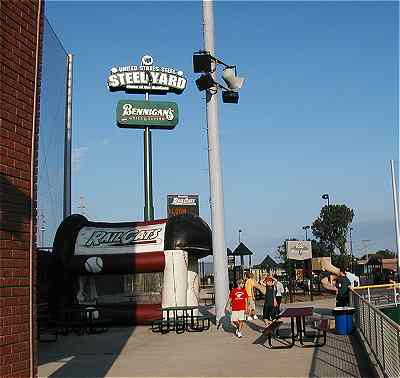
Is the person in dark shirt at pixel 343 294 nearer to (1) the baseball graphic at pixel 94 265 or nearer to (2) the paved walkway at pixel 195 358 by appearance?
(2) the paved walkway at pixel 195 358

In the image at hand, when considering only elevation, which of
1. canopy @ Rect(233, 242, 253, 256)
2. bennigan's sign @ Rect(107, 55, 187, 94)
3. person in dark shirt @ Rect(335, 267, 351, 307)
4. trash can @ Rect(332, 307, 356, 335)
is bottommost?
trash can @ Rect(332, 307, 356, 335)

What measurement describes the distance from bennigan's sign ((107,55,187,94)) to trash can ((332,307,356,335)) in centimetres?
2483

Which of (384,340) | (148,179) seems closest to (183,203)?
(148,179)

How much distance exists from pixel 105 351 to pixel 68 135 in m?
18.3

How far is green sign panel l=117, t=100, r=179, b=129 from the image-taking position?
35.5 metres

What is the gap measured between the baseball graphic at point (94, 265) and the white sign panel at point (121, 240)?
36 centimetres

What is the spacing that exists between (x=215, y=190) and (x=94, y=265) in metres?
4.84

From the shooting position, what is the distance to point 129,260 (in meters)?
19.6

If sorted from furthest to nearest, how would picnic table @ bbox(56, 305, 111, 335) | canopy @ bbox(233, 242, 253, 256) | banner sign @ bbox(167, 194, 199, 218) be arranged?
banner sign @ bbox(167, 194, 199, 218), canopy @ bbox(233, 242, 253, 256), picnic table @ bbox(56, 305, 111, 335)

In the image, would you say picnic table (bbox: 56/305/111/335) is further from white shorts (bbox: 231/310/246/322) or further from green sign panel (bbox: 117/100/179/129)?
green sign panel (bbox: 117/100/179/129)

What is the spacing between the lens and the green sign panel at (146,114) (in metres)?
35.5

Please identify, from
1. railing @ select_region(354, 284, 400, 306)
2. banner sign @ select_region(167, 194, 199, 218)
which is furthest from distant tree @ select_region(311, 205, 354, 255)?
railing @ select_region(354, 284, 400, 306)

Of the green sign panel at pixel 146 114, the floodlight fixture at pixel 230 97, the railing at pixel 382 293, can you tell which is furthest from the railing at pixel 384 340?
the green sign panel at pixel 146 114

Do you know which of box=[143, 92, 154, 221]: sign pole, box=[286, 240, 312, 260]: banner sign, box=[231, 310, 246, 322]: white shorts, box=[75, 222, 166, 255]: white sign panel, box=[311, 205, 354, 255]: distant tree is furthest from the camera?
box=[311, 205, 354, 255]: distant tree
